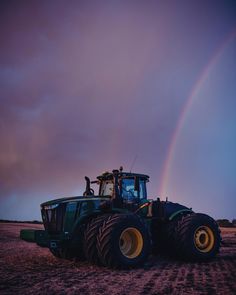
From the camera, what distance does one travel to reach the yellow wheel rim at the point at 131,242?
912 cm

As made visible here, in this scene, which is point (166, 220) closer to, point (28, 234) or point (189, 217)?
point (189, 217)

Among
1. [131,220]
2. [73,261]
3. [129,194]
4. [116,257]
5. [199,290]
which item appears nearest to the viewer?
[199,290]

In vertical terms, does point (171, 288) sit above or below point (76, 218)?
below

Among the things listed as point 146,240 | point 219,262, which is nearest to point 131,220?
point 146,240

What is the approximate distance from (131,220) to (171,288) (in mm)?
2657

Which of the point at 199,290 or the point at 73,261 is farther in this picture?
the point at 73,261

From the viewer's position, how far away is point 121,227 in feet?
28.5

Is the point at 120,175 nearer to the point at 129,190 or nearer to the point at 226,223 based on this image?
the point at 129,190

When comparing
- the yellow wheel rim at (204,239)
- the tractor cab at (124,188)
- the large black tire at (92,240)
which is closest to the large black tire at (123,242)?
the large black tire at (92,240)

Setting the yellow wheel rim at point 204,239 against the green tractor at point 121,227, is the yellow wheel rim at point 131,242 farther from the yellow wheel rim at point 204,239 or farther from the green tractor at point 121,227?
the yellow wheel rim at point 204,239

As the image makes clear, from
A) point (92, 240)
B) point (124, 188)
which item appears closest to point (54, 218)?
point (92, 240)

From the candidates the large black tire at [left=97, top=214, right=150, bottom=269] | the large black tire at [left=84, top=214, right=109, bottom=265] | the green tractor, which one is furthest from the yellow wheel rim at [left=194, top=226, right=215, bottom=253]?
the large black tire at [left=84, top=214, right=109, bottom=265]

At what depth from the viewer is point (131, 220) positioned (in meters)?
9.05

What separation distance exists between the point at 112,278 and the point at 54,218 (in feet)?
9.44
